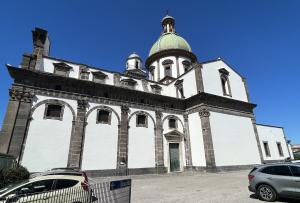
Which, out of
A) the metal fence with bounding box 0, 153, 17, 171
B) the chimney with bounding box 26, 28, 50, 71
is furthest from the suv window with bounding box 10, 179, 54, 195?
the chimney with bounding box 26, 28, 50, 71

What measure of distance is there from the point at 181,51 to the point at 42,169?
26.0 metres

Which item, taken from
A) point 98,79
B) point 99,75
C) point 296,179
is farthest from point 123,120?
point 296,179

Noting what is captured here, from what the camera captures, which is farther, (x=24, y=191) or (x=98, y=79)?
(x=98, y=79)

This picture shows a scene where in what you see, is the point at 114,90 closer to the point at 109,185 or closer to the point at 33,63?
the point at 33,63

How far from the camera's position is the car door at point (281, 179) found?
659cm

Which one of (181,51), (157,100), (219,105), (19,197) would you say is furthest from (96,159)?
(181,51)

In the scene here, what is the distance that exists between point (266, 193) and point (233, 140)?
15.3 meters

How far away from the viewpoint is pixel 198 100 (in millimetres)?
21484

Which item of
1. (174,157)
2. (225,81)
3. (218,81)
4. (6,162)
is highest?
(225,81)

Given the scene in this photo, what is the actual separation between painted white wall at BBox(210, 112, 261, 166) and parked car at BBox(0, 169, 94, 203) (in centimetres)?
1658

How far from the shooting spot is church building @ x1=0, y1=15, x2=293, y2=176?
591 inches

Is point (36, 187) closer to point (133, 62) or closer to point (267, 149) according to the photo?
point (267, 149)

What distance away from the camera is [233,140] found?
2138cm

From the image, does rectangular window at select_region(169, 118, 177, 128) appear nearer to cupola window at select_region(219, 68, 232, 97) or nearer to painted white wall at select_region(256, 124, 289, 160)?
cupola window at select_region(219, 68, 232, 97)
